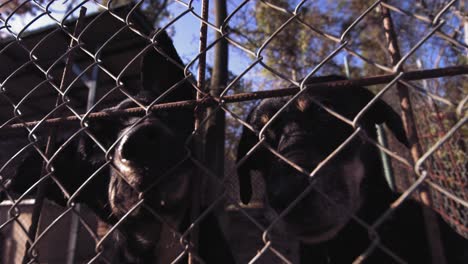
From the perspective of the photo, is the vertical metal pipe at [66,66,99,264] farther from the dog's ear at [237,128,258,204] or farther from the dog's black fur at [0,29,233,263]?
the dog's ear at [237,128,258,204]

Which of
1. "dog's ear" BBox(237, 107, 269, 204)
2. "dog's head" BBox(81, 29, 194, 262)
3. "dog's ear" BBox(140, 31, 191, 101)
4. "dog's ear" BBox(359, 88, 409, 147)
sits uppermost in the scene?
"dog's ear" BBox(140, 31, 191, 101)

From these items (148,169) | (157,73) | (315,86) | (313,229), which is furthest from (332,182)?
(157,73)

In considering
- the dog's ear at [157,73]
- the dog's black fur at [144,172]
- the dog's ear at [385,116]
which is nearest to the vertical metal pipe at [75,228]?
the dog's black fur at [144,172]

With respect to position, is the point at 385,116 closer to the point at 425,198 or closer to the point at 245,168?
the point at 245,168

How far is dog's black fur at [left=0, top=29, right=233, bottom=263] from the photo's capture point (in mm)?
2064

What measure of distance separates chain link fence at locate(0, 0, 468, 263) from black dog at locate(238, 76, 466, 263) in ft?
0.20

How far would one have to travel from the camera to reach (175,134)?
2348 mm

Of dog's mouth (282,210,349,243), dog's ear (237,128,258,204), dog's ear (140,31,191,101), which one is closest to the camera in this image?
dog's mouth (282,210,349,243)

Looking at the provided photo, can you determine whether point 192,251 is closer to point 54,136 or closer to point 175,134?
point 175,134

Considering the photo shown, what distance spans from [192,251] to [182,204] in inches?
31.9

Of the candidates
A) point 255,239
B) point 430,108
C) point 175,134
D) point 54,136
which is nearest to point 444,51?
point 430,108

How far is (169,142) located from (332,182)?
37.9 inches

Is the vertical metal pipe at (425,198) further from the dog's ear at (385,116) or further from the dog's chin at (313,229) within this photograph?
the dog's ear at (385,116)

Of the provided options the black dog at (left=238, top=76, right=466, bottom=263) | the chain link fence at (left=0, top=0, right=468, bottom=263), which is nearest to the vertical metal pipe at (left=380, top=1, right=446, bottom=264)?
the chain link fence at (left=0, top=0, right=468, bottom=263)
